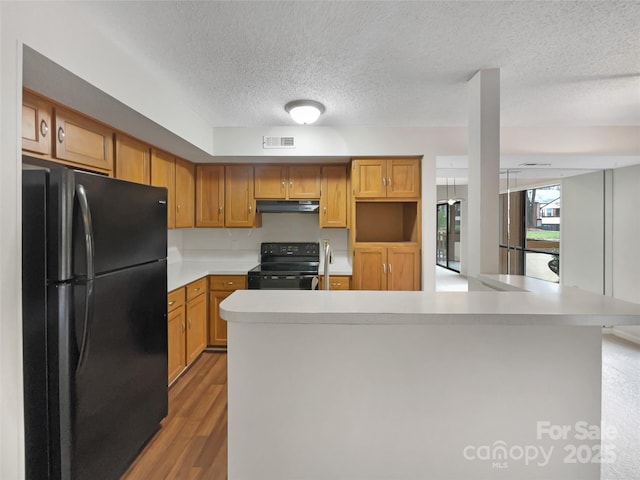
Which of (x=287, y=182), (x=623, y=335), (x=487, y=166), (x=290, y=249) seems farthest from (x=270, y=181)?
(x=623, y=335)

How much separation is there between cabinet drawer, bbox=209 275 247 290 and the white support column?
7.98 feet

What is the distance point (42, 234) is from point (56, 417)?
81 cm

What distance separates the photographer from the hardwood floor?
6.20 ft

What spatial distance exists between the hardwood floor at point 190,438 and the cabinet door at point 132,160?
1842mm

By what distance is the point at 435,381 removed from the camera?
4.35 ft

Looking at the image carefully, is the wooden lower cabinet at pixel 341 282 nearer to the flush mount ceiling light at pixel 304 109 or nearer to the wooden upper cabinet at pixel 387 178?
the wooden upper cabinet at pixel 387 178

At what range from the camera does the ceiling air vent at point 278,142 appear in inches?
135

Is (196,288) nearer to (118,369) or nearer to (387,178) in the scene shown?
(118,369)

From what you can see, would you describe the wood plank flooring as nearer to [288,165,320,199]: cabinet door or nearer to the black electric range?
the black electric range

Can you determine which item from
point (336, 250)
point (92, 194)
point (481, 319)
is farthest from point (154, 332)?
point (336, 250)

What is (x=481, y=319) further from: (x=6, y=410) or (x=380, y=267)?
(x=380, y=267)

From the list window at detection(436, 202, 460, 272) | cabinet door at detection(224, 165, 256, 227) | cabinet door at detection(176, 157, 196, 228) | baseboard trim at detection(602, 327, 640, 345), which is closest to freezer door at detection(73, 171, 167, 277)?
cabinet door at detection(176, 157, 196, 228)

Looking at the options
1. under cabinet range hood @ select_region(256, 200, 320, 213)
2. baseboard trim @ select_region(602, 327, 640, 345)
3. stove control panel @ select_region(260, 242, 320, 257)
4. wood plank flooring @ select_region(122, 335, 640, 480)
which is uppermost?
under cabinet range hood @ select_region(256, 200, 320, 213)

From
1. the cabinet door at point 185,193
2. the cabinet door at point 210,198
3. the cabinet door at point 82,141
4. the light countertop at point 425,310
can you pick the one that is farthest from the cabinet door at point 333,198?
the light countertop at point 425,310
